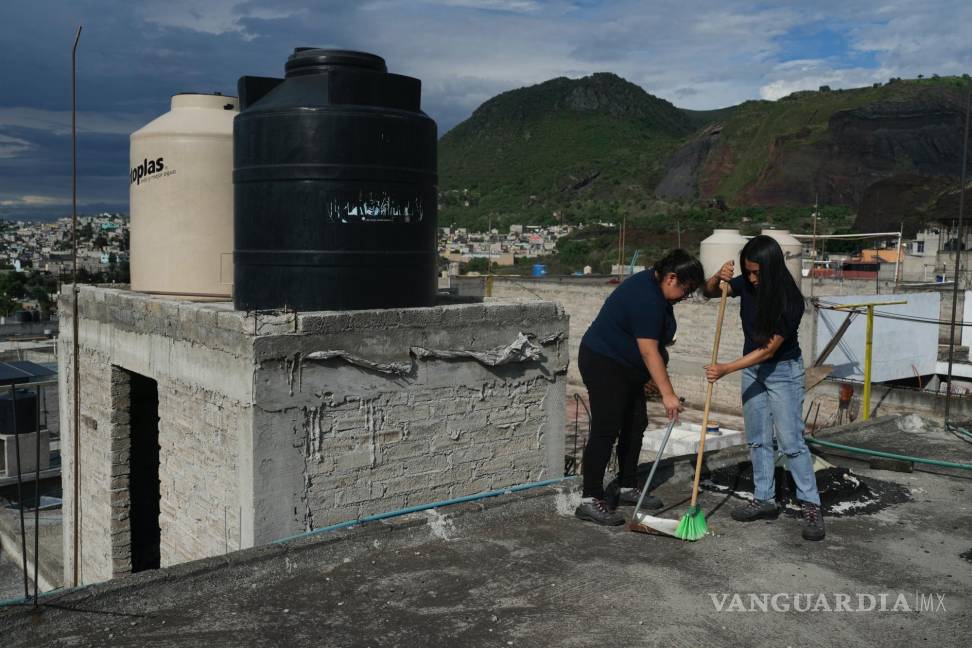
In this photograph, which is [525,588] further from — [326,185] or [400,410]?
[326,185]

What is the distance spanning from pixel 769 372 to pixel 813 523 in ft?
3.05

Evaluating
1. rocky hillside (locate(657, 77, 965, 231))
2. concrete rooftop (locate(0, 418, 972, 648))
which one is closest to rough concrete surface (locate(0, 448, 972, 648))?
concrete rooftop (locate(0, 418, 972, 648))

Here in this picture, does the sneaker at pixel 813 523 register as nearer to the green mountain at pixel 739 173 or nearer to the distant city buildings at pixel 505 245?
the green mountain at pixel 739 173

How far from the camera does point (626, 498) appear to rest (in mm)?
5875

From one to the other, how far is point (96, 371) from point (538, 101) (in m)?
160

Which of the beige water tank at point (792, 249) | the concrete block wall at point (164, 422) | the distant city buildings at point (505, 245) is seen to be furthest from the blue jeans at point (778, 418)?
the distant city buildings at point (505, 245)

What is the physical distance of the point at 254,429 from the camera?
586cm

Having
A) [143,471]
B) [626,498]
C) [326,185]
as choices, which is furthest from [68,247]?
[626,498]

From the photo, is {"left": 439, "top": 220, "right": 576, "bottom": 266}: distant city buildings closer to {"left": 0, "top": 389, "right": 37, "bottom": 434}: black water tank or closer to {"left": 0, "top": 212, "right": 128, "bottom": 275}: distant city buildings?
{"left": 0, "top": 212, "right": 128, "bottom": 275}: distant city buildings

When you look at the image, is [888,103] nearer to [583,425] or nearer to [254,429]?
[583,425]

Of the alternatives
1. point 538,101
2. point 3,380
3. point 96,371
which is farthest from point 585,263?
point 538,101

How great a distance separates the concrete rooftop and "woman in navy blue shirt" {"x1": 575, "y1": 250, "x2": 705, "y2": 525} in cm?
36

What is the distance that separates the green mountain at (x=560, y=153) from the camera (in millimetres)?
110812

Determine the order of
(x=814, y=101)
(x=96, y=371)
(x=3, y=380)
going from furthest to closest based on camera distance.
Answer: (x=814, y=101) < (x=3, y=380) < (x=96, y=371)
